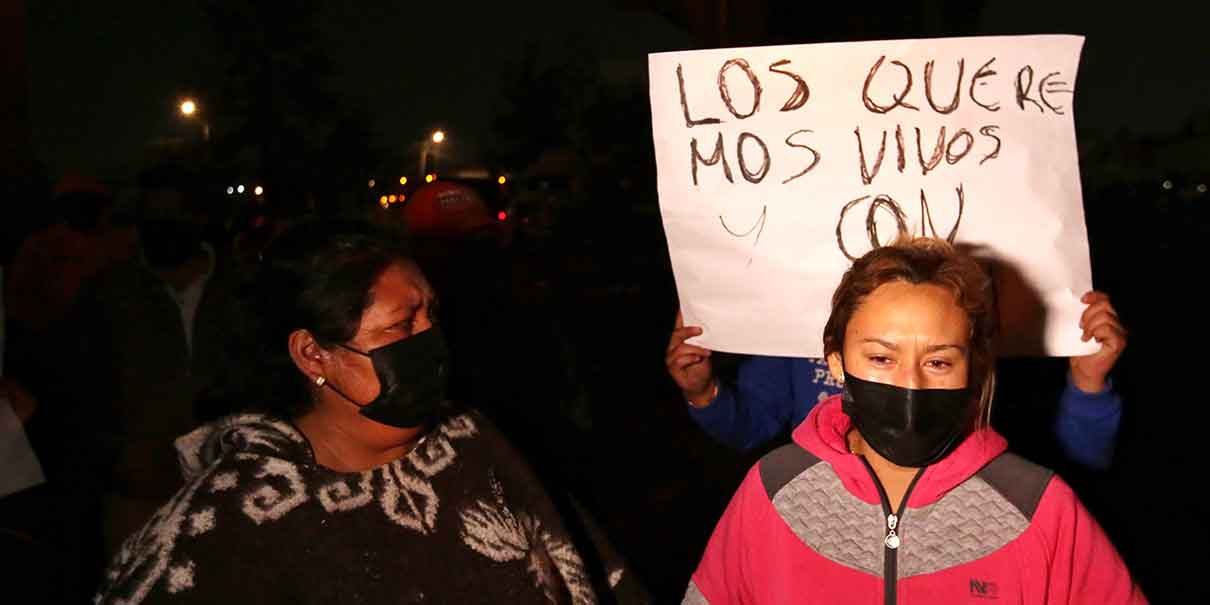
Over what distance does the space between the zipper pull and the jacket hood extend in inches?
1.7

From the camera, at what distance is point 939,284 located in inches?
78.4

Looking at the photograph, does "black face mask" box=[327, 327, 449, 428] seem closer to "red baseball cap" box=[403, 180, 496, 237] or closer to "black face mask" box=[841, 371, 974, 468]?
"black face mask" box=[841, 371, 974, 468]

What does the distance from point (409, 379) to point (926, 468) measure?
3.65 feet

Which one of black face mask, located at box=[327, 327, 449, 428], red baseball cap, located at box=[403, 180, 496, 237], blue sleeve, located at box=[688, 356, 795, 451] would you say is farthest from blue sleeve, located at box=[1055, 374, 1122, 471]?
red baseball cap, located at box=[403, 180, 496, 237]

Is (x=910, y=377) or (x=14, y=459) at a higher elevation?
(x=910, y=377)

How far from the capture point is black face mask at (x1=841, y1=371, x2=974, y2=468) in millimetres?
1943

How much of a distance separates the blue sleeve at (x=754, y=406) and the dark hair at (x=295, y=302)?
1.00 metres

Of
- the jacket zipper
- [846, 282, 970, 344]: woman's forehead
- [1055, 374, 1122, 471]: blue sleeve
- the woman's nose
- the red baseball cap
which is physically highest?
the red baseball cap

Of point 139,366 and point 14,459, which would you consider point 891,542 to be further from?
point 139,366

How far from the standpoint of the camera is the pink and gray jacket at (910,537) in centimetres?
187

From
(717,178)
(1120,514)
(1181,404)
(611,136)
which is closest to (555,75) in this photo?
(611,136)

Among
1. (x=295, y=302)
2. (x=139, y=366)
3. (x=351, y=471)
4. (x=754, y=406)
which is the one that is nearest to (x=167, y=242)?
(x=139, y=366)

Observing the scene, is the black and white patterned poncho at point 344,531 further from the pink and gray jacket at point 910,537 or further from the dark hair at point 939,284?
the dark hair at point 939,284

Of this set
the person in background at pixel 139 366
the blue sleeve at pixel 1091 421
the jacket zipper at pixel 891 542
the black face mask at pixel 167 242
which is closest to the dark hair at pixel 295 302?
the jacket zipper at pixel 891 542
